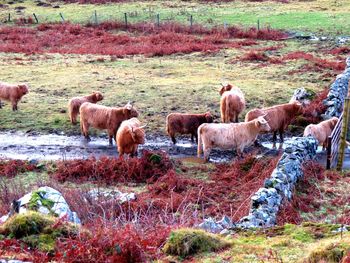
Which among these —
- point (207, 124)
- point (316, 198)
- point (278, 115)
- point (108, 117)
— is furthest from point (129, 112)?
point (316, 198)

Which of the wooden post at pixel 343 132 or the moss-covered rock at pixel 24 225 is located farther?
the wooden post at pixel 343 132

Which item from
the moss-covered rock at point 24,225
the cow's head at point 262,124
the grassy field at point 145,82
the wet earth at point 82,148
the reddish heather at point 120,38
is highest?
the moss-covered rock at point 24,225

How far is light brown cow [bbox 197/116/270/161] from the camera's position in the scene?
15.2 metres

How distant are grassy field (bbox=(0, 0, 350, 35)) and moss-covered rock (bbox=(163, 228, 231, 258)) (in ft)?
96.6

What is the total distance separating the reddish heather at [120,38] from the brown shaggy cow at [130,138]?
14758 mm

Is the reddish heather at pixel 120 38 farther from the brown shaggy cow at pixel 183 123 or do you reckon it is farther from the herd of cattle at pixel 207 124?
the brown shaggy cow at pixel 183 123

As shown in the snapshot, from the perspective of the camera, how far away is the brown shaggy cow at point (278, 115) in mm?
16953

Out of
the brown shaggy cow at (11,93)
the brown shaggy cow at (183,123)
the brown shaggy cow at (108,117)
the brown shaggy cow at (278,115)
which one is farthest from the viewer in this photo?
the brown shaggy cow at (11,93)

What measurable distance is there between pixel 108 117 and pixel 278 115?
504 centimetres

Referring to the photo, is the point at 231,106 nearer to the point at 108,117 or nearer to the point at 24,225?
the point at 108,117

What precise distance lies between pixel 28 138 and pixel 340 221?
1064cm

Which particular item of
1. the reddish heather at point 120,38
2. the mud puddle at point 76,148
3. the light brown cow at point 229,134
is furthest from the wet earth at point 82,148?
the reddish heather at point 120,38

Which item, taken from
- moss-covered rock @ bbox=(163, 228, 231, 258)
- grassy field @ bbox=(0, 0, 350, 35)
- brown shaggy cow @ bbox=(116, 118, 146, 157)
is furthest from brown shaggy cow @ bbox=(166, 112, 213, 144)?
grassy field @ bbox=(0, 0, 350, 35)

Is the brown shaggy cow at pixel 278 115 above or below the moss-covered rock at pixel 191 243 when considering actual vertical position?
below
